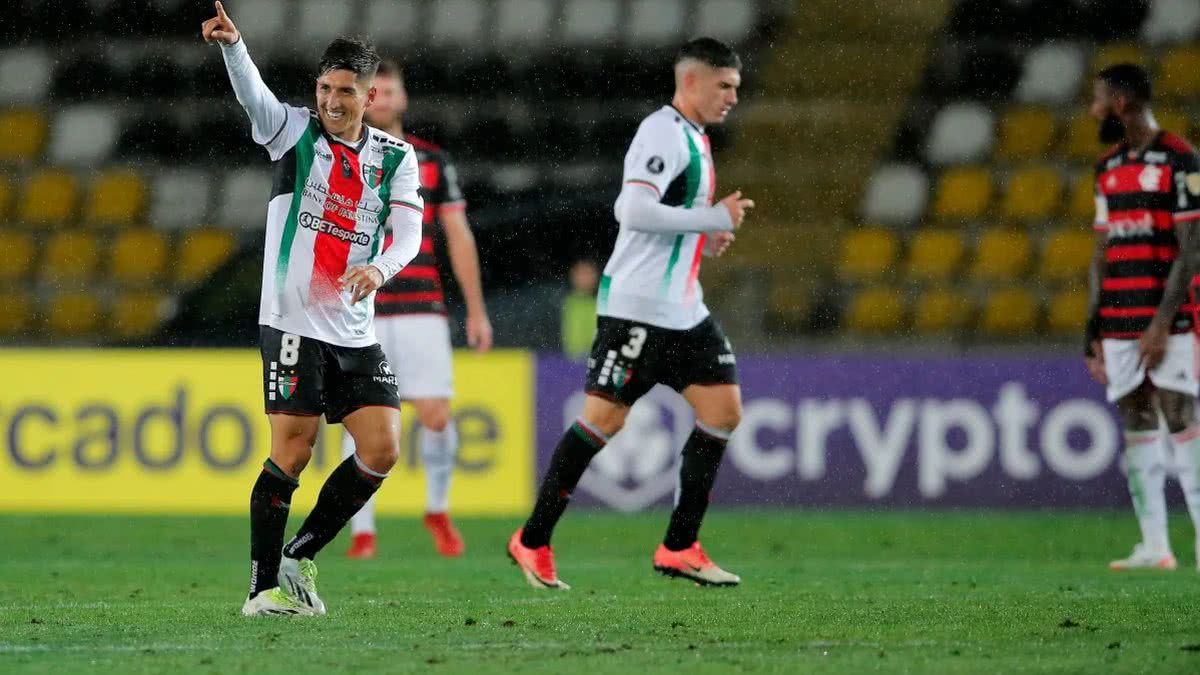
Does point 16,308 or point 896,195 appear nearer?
point 16,308

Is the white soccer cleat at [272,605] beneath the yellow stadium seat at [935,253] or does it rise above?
beneath

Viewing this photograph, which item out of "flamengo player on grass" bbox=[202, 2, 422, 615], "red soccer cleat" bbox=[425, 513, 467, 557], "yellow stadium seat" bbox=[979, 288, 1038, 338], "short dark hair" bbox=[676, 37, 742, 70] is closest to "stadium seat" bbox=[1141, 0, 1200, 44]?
"yellow stadium seat" bbox=[979, 288, 1038, 338]

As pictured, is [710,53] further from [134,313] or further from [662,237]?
[134,313]

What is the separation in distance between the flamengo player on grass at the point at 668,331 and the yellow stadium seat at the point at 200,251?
10.8 m

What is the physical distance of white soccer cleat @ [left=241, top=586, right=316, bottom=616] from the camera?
5.98 metres

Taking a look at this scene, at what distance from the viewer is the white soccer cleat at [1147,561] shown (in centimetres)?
825

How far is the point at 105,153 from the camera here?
1941 centimetres

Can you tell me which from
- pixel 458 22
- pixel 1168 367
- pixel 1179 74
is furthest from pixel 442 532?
pixel 1179 74

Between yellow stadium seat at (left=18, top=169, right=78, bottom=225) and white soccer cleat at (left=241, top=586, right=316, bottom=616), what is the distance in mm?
13212

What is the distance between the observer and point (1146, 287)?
841 cm

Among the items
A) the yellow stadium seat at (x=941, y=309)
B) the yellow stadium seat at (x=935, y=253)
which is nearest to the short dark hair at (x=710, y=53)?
the yellow stadium seat at (x=941, y=309)

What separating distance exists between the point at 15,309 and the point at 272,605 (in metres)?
11.5

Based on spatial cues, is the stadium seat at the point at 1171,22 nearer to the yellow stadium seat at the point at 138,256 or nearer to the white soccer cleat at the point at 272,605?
the yellow stadium seat at the point at 138,256

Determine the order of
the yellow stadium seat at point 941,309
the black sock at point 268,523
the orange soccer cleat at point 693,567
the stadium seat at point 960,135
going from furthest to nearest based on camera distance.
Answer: the stadium seat at point 960,135 → the yellow stadium seat at point 941,309 → the orange soccer cleat at point 693,567 → the black sock at point 268,523
